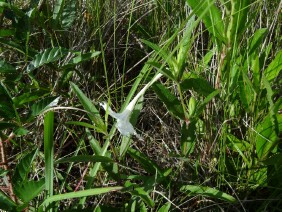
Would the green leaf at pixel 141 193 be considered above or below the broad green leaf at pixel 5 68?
below

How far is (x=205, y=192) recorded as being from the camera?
1149 mm

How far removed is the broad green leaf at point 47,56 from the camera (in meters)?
1.27

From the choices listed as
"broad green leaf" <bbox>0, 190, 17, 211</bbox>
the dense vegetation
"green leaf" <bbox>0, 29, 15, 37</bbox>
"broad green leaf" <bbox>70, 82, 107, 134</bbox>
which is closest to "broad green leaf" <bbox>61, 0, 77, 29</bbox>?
the dense vegetation

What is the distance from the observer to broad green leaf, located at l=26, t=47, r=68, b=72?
127 cm

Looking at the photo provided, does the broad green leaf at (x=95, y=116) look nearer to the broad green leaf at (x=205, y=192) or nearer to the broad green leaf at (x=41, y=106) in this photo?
the broad green leaf at (x=41, y=106)

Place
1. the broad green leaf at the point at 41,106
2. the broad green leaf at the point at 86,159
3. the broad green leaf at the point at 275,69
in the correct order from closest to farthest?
1. the broad green leaf at the point at 86,159
2. the broad green leaf at the point at 41,106
3. the broad green leaf at the point at 275,69

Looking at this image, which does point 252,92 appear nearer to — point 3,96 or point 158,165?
point 158,165

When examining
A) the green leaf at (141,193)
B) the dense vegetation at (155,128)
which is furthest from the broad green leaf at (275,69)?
the green leaf at (141,193)

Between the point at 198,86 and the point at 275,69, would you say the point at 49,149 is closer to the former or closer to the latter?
the point at 198,86

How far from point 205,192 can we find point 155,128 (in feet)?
1.03

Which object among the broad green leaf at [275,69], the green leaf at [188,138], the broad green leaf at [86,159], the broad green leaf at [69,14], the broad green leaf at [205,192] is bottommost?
the broad green leaf at [205,192]

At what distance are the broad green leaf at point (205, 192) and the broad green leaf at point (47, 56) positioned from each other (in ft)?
1.44

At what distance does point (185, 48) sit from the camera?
3.77 feet

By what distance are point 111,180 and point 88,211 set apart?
0.14 meters
